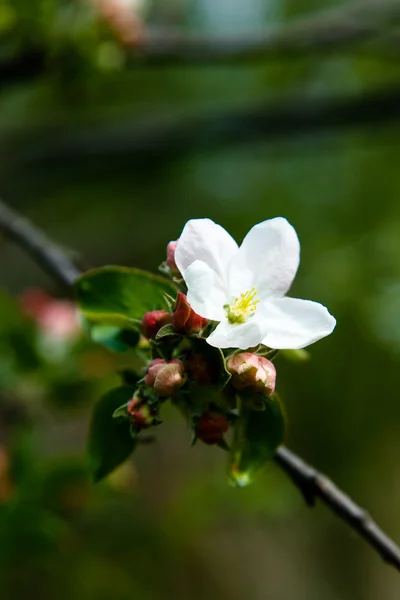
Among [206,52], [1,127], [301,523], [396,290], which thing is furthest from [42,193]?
[301,523]

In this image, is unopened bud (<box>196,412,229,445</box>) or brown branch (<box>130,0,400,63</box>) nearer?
unopened bud (<box>196,412,229,445</box>)

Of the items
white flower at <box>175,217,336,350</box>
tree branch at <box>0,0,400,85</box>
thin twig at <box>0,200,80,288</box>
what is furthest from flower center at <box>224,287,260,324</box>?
tree branch at <box>0,0,400,85</box>

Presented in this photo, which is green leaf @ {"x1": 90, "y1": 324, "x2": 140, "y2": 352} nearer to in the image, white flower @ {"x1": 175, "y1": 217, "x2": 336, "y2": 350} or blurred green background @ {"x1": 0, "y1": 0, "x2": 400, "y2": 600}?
white flower @ {"x1": 175, "y1": 217, "x2": 336, "y2": 350}

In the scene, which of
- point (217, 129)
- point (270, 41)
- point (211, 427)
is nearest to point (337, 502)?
point (211, 427)

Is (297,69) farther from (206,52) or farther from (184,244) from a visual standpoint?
(184,244)

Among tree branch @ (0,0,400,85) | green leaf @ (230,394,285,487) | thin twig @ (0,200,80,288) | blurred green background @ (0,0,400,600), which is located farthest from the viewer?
tree branch @ (0,0,400,85)
